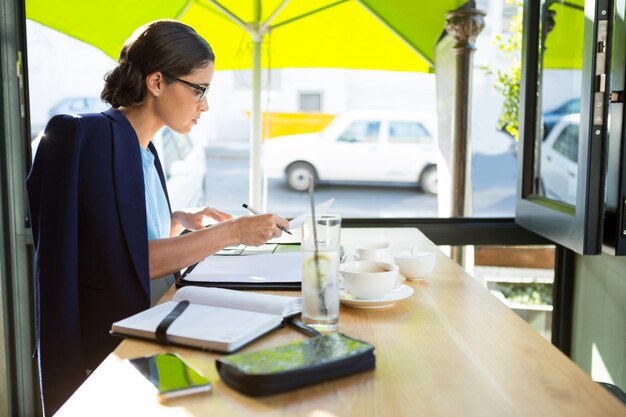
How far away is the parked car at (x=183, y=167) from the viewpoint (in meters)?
8.00

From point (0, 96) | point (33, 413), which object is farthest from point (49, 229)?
point (33, 413)

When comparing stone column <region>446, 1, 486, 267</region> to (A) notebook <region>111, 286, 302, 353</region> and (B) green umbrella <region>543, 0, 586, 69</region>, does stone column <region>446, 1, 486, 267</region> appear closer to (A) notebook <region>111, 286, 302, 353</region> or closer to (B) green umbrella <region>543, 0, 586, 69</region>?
(B) green umbrella <region>543, 0, 586, 69</region>

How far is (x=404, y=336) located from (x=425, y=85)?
1285 centimetres

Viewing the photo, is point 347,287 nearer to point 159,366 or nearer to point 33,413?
point 159,366

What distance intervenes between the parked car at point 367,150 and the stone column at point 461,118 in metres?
6.82

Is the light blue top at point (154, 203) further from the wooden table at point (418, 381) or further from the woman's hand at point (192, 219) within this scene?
the wooden table at point (418, 381)

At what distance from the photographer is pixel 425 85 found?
13438 mm

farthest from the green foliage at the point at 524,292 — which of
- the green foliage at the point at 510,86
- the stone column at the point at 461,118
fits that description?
the stone column at the point at 461,118

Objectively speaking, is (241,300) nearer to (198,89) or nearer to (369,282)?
(369,282)

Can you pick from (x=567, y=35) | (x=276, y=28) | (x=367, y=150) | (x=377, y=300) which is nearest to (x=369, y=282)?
(x=377, y=300)

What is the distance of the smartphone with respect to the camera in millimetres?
799

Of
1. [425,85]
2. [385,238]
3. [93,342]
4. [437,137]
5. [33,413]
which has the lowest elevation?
[33,413]

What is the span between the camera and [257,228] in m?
1.43

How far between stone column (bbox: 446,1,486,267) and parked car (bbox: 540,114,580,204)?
0.33 meters
